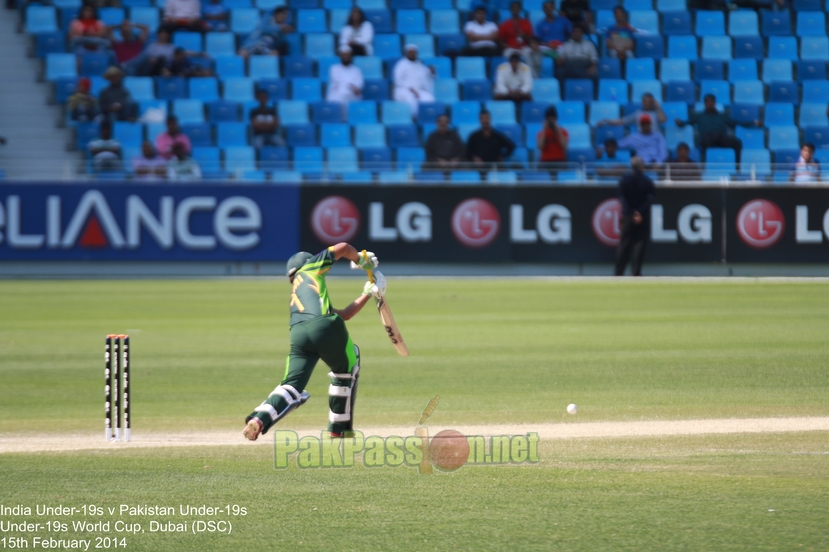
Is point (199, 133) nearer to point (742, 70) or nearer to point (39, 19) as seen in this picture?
point (39, 19)

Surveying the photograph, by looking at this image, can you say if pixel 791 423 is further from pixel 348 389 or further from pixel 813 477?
pixel 348 389

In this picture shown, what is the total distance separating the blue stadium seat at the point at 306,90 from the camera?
24172mm

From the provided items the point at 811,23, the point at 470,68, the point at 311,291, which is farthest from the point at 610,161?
the point at 311,291

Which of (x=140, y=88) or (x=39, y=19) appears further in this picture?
(x=39, y=19)

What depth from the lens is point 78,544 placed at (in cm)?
516

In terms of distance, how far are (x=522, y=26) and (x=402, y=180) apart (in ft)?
19.4

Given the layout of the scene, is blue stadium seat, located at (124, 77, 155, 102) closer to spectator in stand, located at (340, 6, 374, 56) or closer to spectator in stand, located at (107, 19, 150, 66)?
spectator in stand, located at (107, 19, 150, 66)

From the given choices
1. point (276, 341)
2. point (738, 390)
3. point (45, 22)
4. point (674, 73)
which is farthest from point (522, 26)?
point (738, 390)

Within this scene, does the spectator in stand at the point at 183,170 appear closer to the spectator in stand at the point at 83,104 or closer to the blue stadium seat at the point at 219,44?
the spectator in stand at the point at 83,104

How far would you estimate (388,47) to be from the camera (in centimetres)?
2531

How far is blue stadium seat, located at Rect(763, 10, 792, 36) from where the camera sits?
85.8 feet

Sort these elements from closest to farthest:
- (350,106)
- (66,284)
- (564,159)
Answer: (66,284)
(564,159)
(350,106)

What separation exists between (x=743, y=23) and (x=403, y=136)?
931 centimetres

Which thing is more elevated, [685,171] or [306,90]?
[306,90]
